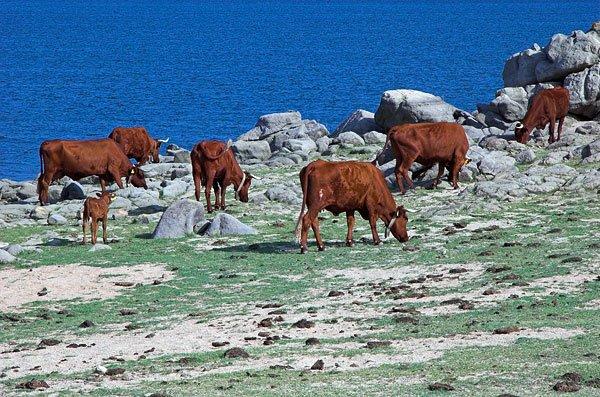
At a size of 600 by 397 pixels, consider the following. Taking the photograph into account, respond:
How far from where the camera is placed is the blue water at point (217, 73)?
73.3 meters

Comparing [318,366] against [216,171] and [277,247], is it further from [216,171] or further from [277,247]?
[216,171]

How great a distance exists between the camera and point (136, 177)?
108ft

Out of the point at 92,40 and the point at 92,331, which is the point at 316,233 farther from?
the point at 92,40

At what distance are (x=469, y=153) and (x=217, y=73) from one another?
80425 mm

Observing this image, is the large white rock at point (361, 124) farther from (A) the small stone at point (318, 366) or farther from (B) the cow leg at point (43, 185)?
(A) the small stone at point (318, 366)

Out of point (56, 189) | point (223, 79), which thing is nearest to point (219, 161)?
point (56, 189)

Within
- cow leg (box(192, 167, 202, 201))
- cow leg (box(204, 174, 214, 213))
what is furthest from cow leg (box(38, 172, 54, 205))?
cow leg (box(204, 174, 214, 213))

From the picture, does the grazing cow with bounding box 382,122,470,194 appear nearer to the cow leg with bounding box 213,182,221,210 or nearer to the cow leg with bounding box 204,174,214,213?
the cow leg with bounding box 213,182,221,210

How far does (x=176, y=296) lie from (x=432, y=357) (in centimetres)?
593

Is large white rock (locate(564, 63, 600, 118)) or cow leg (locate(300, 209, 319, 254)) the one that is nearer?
cow leg (locate(300, 209, 319, 254))

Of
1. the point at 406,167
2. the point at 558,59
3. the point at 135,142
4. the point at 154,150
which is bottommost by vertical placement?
the point at 406,167

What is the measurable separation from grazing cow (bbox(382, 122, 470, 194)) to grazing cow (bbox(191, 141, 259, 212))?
3.36 meters

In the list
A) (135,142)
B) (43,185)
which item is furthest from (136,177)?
(135,142)

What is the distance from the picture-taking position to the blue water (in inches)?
2886
